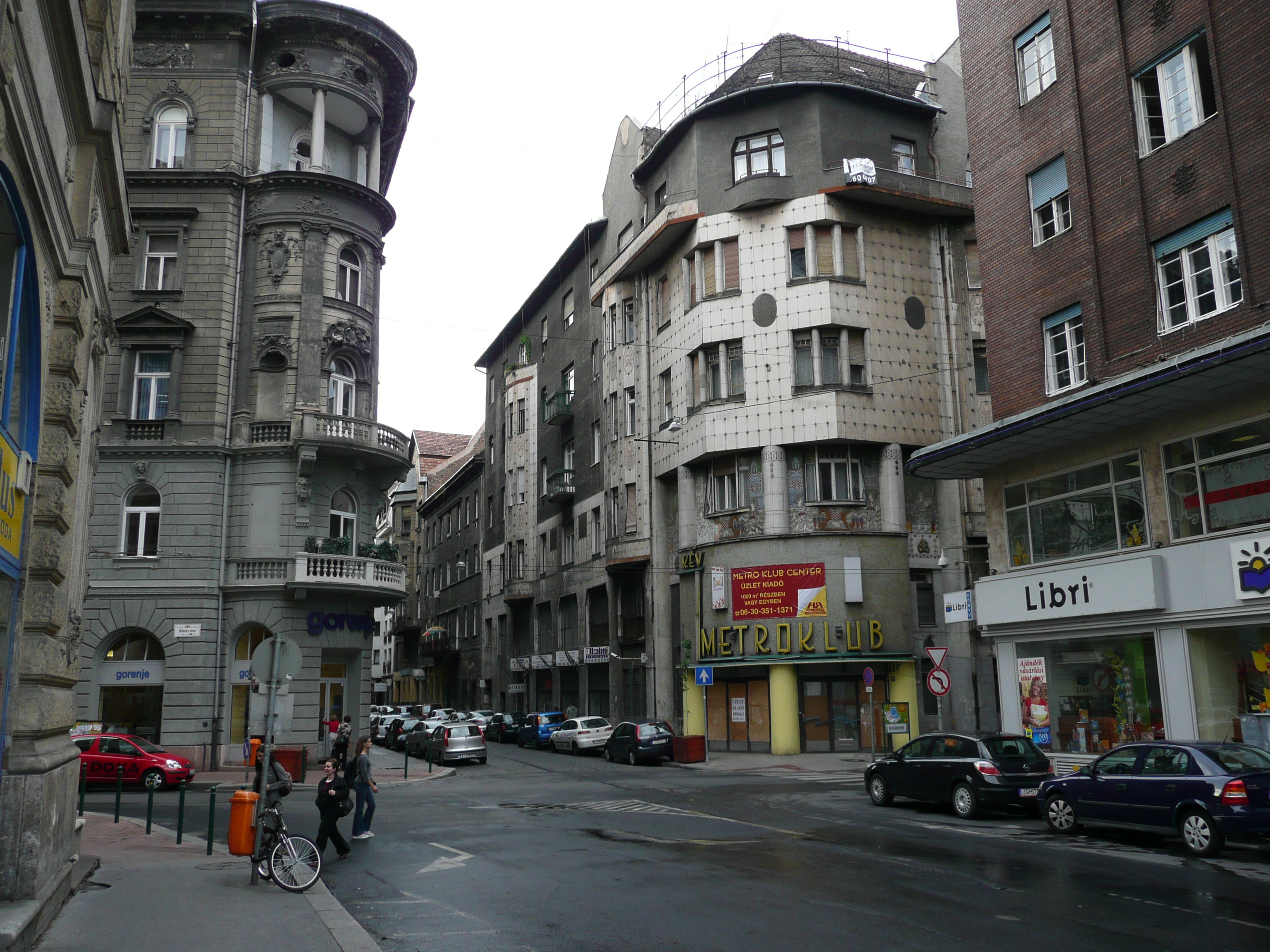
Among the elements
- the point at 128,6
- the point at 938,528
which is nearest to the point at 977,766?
the point at 128,6

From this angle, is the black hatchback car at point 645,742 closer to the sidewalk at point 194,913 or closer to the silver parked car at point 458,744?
the silver parked car at point 458,744

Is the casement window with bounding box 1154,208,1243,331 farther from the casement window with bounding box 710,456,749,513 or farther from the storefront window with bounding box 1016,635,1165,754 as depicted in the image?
the casement window with bounding box 710,456,749,513

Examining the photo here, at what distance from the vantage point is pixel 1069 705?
22953mm

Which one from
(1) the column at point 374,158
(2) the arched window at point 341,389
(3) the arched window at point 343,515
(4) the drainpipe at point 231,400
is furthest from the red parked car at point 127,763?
(1) the column at point 374,158

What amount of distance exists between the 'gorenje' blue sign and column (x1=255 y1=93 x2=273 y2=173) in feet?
47.6

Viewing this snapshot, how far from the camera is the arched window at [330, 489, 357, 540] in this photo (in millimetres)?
33688

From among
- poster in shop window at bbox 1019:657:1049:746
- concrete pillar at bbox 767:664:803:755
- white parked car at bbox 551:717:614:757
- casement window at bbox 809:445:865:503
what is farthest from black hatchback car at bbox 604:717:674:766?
poster in shop window at bbox 1019:657:1049:746

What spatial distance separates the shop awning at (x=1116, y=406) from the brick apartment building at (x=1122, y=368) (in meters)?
0.06

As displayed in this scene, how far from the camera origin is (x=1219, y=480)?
1948cm

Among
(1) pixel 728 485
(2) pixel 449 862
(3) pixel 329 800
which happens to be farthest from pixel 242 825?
(1) pixel 728 485

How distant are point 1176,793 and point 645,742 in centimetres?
2157

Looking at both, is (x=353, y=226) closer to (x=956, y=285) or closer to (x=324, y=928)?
(x=956, y=285)

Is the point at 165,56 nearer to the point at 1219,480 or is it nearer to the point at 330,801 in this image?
the point at 330,801

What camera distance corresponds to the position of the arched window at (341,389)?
1336 inches
